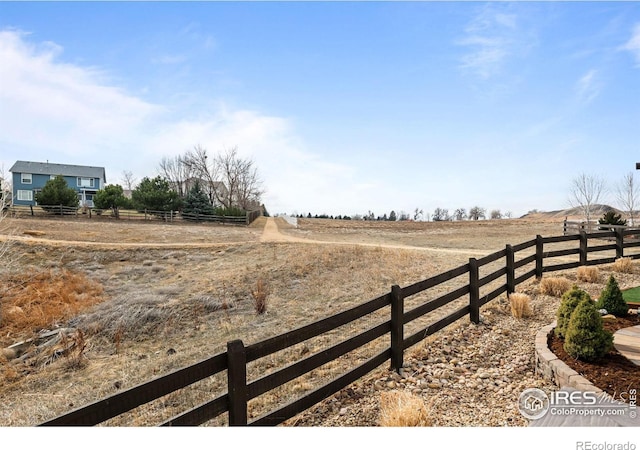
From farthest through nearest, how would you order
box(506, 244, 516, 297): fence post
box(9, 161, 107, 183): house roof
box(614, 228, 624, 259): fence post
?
box(9, 161, 107, 183): house roof, box(614, 228, 624, 259): fence post, box(506, 244, 516, 297): fence post

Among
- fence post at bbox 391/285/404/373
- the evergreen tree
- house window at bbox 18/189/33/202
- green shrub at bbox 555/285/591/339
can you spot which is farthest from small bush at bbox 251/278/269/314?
house window at bbox 18/189/33/202

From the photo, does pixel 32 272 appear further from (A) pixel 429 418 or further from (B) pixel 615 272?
(B) pixel 615 272

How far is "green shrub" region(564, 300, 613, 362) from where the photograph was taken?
15.3 ft

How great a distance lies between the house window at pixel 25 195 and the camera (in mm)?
50594

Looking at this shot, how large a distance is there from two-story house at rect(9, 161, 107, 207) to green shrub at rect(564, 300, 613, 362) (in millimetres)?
55287

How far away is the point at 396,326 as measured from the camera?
5.44m

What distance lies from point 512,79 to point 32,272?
21574 millimetres

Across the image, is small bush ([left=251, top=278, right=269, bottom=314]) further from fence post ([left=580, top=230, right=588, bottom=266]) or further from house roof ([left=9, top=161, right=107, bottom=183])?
house roof ([left=9, top=161, right=107, bottom=183])

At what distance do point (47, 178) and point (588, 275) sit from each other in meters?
61.9

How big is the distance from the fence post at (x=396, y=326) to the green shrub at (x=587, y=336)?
84.0 inches

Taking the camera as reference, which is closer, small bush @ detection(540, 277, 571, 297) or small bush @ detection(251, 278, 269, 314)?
small bush @ detection(540, 277, 571, 297)
